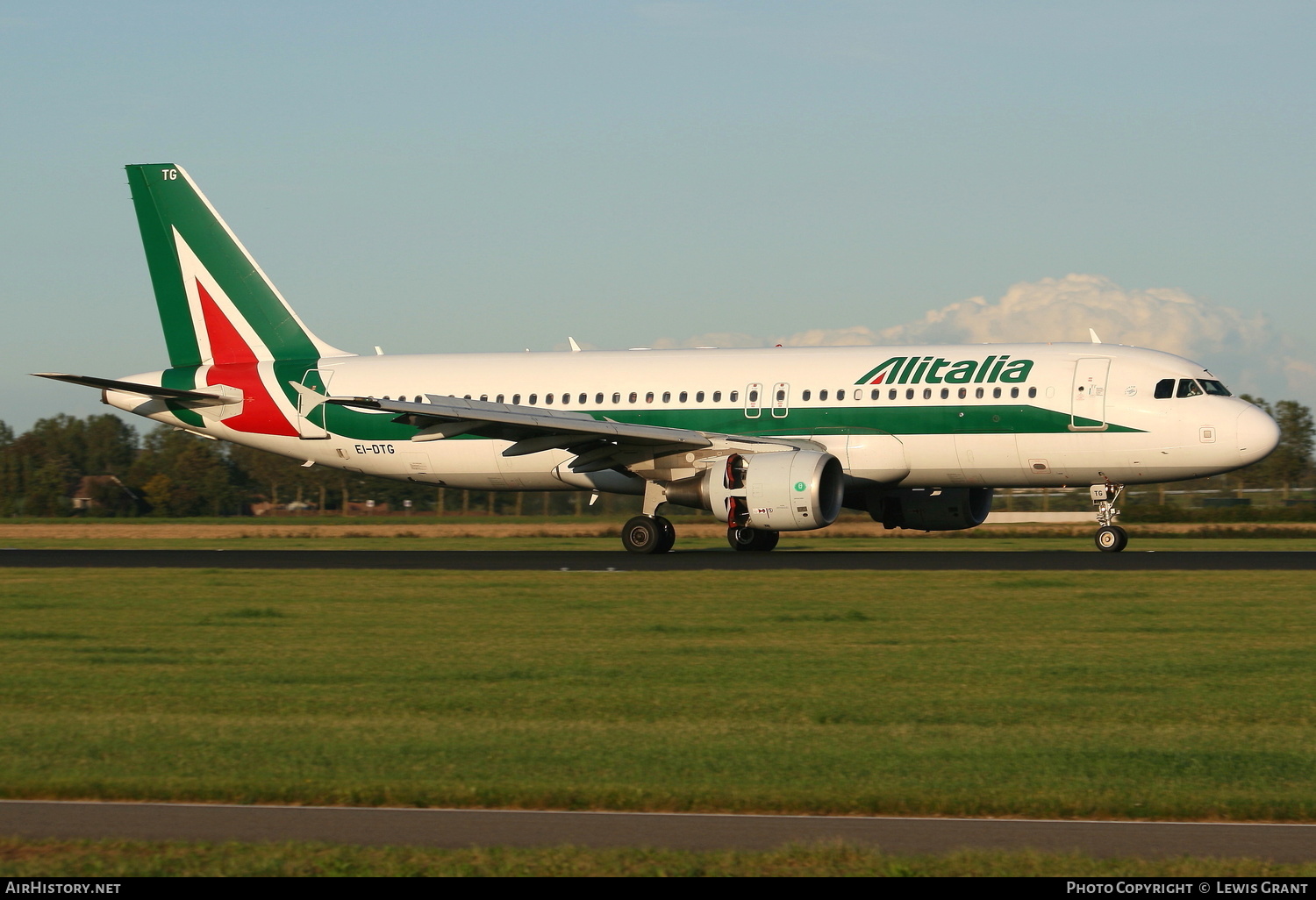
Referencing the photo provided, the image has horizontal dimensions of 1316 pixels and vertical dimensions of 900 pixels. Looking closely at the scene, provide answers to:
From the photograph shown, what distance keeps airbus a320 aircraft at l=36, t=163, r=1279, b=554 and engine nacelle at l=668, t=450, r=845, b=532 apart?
0.04 metres

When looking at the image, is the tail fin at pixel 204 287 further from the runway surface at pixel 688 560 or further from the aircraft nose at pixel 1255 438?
the aircraft nose at pixel 1255 438

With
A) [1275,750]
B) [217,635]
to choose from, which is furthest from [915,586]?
[1275,750]

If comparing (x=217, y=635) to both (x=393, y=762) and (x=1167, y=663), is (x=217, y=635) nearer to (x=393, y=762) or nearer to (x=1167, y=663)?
(x=393, y=762)

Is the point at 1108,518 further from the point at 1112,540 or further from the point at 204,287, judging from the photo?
the point at 204,287

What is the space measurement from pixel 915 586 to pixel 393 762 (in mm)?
13691

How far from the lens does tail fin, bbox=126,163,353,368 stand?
37.4 meters

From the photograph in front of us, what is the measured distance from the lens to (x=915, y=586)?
22.4 meters

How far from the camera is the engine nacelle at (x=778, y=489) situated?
2869cm

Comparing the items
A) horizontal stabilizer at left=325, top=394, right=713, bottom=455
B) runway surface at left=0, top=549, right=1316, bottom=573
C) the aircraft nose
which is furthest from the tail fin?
A: the aircraft nose

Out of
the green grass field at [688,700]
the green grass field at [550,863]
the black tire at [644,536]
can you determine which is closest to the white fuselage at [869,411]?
the black tire at [644,536]

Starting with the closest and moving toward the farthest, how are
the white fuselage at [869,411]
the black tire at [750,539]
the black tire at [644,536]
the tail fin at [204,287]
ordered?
the white fuselage at [869,411] < the black tire at [644,536] < the black tire at [750,539] < the tail fin at [204,287]

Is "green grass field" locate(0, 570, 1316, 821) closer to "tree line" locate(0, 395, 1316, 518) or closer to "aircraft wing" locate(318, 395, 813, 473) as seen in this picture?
"aircraft wing" locate(318, 395, 813, 473)

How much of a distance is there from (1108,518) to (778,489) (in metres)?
7.56

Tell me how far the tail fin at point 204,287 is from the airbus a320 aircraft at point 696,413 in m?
0.05
